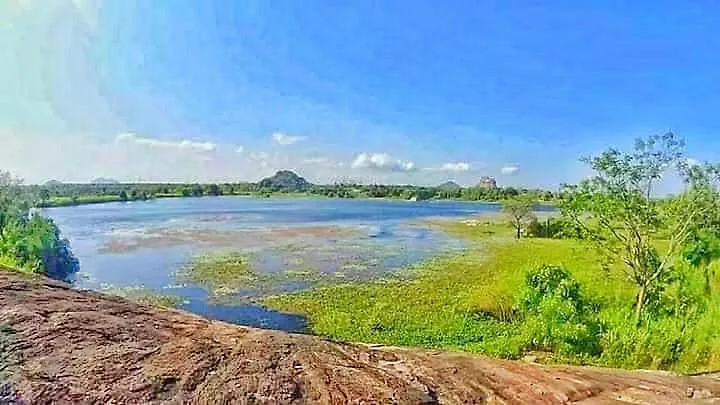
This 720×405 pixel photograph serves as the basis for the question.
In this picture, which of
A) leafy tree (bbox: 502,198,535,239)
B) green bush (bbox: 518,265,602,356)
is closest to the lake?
leafy tree (bbox: 502,198,535,239)

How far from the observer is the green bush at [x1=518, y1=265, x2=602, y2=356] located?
287 inches

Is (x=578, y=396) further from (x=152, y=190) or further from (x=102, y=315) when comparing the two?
(x=152, y=190)

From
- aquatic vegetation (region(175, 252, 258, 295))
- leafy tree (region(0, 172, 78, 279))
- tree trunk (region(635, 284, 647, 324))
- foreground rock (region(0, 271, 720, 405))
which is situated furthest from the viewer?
leafy tree (region(0, 172, 78, 279))

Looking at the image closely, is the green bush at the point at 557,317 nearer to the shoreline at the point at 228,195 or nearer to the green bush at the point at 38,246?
the green bush at the point at 38,246

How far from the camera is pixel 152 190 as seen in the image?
47562mm

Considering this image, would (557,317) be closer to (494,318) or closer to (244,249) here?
(494,318)

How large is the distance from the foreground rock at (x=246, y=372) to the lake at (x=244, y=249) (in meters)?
7.10

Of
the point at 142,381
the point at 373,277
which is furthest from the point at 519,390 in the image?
the point at 373,277

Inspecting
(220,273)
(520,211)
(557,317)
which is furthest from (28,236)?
(520,211)

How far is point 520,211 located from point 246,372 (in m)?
23.4

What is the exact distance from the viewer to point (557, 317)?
24.9 feet

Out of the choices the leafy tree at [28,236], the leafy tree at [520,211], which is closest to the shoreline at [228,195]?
the leafy tree at [520,211]

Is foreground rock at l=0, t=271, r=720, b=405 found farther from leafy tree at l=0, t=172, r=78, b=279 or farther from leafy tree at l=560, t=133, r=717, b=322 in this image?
leafy tree at l=0, t=172, r=78, b=279

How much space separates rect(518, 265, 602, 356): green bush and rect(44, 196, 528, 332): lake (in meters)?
3.58
